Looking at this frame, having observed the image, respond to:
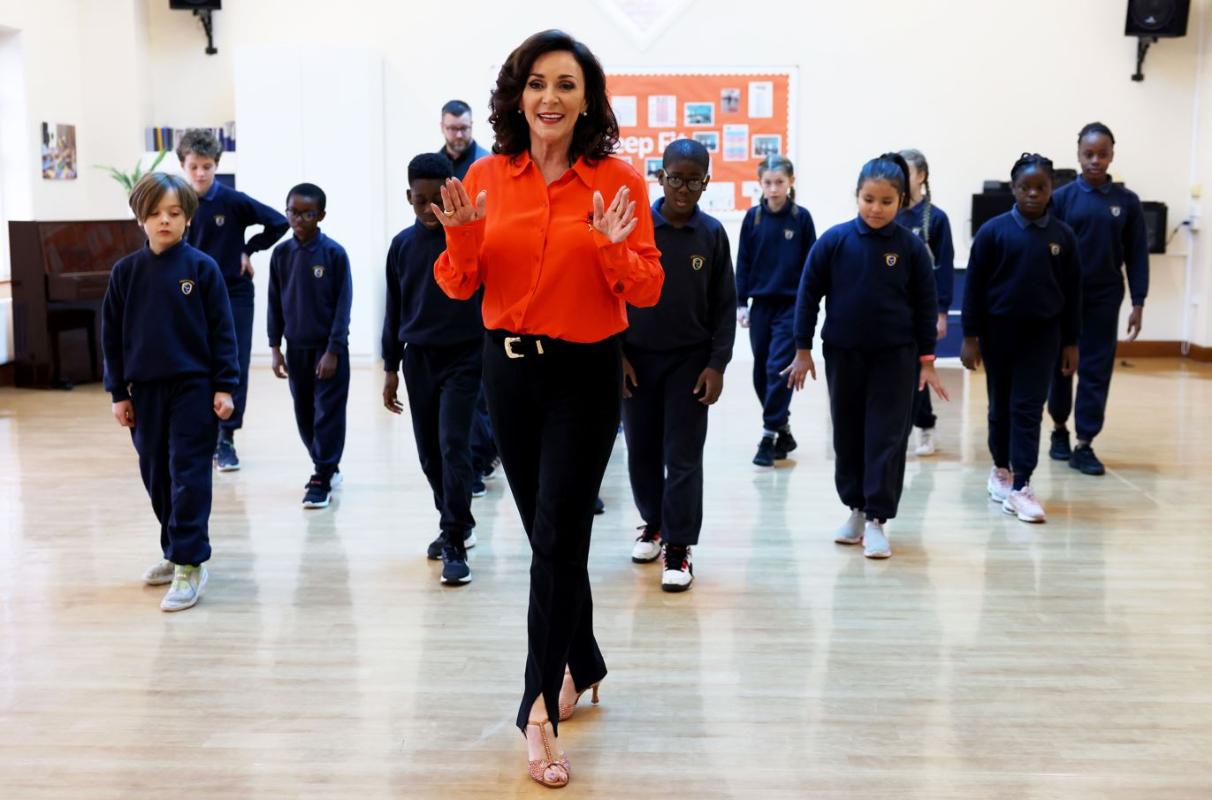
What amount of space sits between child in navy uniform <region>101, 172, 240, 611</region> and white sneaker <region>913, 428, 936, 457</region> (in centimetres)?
376

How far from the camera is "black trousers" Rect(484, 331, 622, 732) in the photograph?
2736mm

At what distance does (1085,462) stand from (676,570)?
9.08 feet

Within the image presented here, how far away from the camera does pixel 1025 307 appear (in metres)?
5.18

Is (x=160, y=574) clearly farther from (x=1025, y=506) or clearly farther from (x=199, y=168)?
(x=1025, y=506)

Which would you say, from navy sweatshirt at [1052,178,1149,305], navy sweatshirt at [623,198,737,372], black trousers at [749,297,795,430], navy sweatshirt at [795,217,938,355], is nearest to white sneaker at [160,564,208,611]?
navy sweatshirt at [623,198,737,372]

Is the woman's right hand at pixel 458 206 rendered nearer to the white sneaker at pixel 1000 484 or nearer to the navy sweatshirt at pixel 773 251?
the white sneaker at pixel 1000 484

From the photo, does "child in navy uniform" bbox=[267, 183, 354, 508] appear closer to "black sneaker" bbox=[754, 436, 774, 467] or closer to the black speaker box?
"black sneaker" bbox=[754, 436, 774, 467]

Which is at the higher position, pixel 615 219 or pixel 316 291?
pixel 615 219

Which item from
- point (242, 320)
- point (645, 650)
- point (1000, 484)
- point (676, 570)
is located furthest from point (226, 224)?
point (1000, 484)

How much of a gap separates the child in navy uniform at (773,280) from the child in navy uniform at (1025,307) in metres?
1.18

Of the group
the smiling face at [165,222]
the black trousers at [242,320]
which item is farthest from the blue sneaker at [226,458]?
the smiling face at [165,222]

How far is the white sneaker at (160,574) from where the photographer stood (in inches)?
173

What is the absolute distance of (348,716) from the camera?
3230 millimetres

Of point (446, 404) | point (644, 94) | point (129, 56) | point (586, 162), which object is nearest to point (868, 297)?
point (446, 404)
